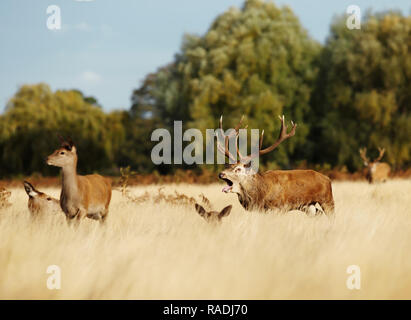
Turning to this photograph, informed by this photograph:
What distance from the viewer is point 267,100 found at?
21.0 metres

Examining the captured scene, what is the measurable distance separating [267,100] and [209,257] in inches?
670

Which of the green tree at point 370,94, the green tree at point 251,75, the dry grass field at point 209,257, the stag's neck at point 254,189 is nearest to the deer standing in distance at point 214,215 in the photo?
the dry grass field at point 209,257

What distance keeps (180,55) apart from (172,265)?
2099 centimetres

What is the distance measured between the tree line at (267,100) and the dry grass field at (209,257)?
14856mm

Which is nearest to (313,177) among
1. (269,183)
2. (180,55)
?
(269,183)

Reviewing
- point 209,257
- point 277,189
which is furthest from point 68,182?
point 277,189

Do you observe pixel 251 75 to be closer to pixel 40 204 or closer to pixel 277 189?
pixel 277 189

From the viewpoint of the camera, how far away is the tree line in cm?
2127

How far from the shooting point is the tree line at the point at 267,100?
69.8ft

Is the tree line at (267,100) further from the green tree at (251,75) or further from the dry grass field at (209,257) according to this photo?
the dry grass field at (209,257)

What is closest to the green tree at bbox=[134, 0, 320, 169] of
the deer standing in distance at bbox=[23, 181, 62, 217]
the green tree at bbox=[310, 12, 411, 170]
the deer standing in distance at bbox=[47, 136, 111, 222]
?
the green tree at bbox=[310, 12, 411, 170]

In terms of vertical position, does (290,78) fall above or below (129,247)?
above
